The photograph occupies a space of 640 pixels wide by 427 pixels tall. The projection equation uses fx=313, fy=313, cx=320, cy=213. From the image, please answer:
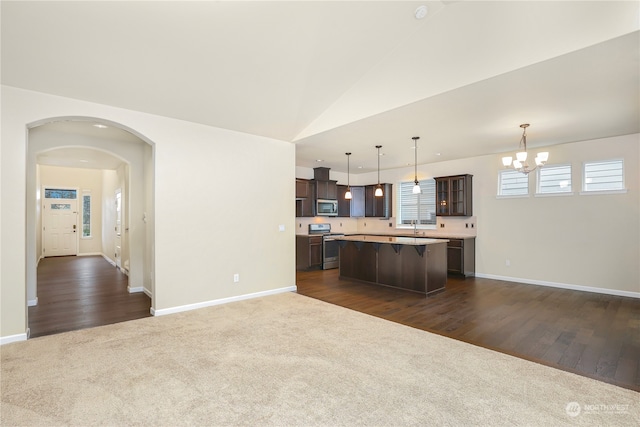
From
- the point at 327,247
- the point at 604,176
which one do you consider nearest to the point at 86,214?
the point at 327,247

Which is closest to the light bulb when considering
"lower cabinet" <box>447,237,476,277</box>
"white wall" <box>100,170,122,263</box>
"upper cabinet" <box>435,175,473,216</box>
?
"upper cabinet" <box>435,175,473,216</box>

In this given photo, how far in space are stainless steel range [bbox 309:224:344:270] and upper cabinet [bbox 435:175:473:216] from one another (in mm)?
2716

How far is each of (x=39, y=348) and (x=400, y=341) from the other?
365 cm

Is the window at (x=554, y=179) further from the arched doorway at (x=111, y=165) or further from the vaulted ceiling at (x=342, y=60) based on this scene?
the arched doorway at (x=111, y=165)

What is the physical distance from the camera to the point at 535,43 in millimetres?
2756

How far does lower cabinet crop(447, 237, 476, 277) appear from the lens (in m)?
6.88

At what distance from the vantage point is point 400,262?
5.70m

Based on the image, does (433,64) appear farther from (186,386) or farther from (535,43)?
(186,386)

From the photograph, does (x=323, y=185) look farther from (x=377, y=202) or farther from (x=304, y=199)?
(x=377, y=202)

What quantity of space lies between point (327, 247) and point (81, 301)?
5.10 metres

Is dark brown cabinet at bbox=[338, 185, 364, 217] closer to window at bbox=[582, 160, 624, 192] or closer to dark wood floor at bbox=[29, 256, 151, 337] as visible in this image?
window at bbox=[582, 160, 624, 192]

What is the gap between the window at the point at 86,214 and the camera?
11391 millimetres

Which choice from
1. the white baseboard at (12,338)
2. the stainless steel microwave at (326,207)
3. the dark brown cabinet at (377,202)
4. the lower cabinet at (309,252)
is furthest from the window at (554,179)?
the white baseboard at (12,338)

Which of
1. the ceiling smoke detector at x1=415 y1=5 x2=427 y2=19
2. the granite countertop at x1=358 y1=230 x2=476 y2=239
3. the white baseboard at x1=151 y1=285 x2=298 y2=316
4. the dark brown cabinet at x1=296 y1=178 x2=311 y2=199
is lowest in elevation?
the white baseboard at x1=151 y1=285 x2=298 y2=316
